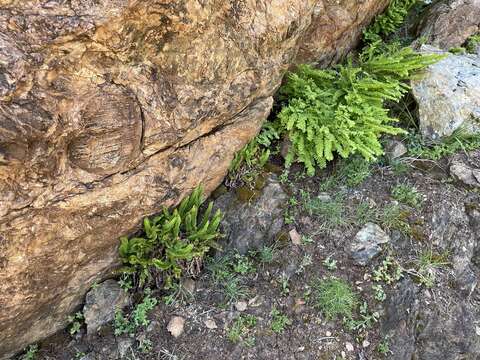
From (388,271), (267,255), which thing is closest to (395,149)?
(388,271)

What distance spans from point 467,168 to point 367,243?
181 cm

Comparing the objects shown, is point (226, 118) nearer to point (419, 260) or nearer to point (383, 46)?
point (419, 260)

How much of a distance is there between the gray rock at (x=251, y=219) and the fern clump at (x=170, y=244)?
1.17 ft

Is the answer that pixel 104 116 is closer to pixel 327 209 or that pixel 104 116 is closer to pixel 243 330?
pixel 243 330

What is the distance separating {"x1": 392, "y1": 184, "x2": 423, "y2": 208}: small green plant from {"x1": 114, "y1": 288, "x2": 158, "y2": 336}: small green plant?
3222mm

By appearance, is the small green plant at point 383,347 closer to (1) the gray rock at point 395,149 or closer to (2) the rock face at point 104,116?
(1) the gray rock at point 395,149

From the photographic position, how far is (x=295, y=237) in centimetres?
490

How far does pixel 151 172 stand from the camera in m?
4.09

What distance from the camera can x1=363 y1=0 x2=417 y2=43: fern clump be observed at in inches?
243

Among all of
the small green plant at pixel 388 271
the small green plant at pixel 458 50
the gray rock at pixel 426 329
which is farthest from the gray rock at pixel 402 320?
the small green plant at pixel 458 50

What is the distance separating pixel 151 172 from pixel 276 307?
1986 mm

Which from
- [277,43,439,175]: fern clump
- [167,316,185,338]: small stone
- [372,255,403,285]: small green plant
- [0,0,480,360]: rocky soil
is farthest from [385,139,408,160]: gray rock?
[167,316,185,338]: small stone

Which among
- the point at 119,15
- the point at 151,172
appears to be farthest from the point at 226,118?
the point at 119,15

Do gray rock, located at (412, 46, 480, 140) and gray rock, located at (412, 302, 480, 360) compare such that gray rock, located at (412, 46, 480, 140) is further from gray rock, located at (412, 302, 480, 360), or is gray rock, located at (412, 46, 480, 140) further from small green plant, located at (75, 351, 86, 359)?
small green plant, located at (75, 351, 86, 359)
